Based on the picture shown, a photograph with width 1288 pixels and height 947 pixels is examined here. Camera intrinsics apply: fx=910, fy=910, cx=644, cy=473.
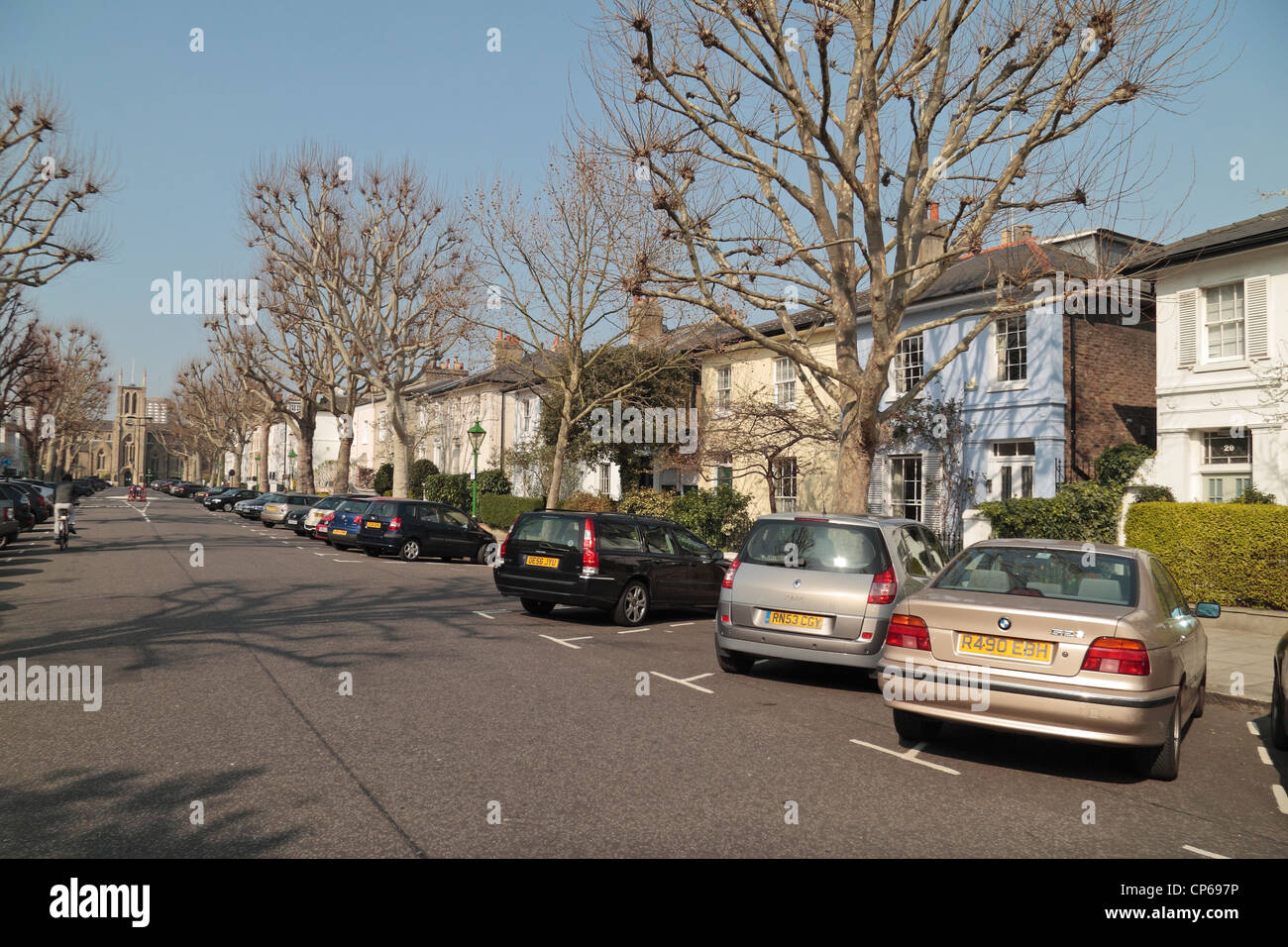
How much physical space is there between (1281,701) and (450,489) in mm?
41369

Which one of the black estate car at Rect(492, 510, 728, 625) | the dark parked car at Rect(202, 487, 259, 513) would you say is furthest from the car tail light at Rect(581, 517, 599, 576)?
the dark parked car at Rect(202, 487, 259, 513)

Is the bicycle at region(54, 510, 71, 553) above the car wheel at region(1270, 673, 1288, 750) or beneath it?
above

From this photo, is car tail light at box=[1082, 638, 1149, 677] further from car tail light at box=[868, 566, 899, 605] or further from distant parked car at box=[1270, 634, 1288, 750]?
car tail light at box=[868, 566, 899, 605]

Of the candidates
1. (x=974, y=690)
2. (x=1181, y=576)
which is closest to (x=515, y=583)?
(x=974, y=690)

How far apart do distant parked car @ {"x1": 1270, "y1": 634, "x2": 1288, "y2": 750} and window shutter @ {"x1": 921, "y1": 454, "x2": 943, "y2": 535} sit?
15.5m

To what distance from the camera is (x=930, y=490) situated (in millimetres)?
23219

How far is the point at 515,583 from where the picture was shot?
1333cm

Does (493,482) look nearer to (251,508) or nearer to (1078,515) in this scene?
(251,508)

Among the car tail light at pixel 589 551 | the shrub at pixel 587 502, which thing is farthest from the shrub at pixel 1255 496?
the shrub at pixel 587 502

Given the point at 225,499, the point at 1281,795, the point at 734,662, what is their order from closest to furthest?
the point at 1281,795, the point at 734,662, the point at 225,499

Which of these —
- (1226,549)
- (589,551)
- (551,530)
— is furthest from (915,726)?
(1226,549)

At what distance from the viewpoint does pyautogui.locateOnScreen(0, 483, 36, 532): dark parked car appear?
1035 inches
